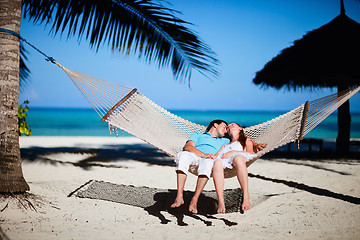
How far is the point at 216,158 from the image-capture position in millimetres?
1911

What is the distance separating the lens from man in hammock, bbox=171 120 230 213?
68.4 inches

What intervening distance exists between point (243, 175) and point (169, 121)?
0.90 m

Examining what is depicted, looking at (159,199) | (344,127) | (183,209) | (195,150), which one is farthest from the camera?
(344,127)

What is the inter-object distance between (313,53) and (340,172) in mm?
1773

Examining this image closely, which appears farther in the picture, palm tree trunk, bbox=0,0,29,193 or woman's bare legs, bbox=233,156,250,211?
palm tree trunk, bbox=0,0,29,193

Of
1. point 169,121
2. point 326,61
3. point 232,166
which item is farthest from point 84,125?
point 232,166

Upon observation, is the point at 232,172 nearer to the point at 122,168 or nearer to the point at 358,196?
the point at 358,196

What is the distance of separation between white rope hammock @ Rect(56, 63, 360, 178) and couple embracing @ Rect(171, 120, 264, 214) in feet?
0.28

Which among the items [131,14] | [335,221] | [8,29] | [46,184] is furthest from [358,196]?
[8,29]

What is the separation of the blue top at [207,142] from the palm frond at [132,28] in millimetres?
644

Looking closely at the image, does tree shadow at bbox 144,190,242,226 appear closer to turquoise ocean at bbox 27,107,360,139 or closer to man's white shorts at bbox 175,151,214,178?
man's white shorts at bbox 175,151,214,178

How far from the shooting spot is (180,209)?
6.72ft

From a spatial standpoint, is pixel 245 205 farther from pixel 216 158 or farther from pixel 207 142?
pixel 207 142

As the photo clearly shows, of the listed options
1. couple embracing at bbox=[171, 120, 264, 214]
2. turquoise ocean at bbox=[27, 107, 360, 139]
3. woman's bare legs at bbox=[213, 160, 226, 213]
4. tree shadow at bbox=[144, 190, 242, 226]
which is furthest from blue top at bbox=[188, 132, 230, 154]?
turquoise ocean at bbox=[27, 107, 360, 139]
